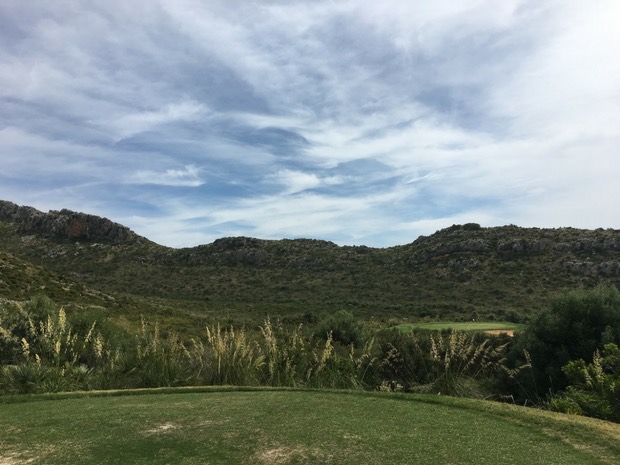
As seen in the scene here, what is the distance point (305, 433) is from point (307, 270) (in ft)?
186

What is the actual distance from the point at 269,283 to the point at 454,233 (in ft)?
86.9

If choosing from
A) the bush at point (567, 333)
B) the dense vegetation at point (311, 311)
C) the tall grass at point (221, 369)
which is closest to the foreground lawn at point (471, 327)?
the dense vegetation at point (311, 311)

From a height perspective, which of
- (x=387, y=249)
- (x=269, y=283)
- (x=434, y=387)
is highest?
(x=387, y=249)

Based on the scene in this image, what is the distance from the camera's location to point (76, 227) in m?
73.9

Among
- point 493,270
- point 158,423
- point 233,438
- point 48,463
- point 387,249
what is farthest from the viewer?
point 387,249

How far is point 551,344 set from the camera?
1329 centimetres

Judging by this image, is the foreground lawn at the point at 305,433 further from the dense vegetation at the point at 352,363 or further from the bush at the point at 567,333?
the bush at the point at 567,333

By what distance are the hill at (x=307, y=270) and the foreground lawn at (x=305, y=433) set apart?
82.3 ft

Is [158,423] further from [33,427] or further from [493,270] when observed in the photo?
[493,270]

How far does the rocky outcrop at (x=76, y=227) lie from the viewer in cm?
7306

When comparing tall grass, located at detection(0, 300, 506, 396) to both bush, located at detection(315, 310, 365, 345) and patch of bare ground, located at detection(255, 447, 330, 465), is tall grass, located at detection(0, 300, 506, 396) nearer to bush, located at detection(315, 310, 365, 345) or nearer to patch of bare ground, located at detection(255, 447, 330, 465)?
patch of bare ground, located at detection(255, 447, 330, 465)

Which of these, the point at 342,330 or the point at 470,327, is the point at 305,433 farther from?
the point at 470,327

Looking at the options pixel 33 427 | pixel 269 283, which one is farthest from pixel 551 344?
pixel 269 283

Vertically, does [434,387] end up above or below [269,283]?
below
